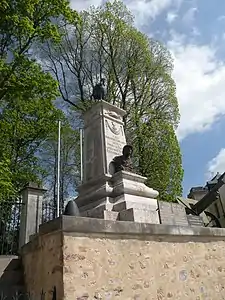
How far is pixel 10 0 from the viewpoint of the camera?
9305 mm

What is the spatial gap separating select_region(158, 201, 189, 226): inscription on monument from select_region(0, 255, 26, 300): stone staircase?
8.98 feet

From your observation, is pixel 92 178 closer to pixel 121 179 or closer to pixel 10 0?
pixel 121 179

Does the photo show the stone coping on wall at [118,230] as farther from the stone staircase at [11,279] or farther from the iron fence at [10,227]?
the iron fence at [10,227]

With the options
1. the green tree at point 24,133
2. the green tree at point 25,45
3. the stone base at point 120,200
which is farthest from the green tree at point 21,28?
the stone base at point 120,200

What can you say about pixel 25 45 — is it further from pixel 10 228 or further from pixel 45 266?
pixel 45 266

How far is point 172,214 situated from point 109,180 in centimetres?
147

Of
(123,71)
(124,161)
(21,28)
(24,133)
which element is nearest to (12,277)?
(124,161)

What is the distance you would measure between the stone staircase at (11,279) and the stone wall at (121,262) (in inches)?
7.8

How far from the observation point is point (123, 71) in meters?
15.0

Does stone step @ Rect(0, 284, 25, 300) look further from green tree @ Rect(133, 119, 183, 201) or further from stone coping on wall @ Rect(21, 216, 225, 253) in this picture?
green tree @ Rect(133, 119, 183, 201)

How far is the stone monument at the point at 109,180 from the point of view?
5.66 m

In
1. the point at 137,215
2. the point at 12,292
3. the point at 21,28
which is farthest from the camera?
the point at 21,28

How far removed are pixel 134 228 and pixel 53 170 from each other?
1363 centimetres

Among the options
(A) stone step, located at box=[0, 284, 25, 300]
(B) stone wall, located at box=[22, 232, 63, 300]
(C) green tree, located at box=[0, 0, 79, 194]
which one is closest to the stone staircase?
(A) stone step, located at box=[0, 284, 25, 300]
